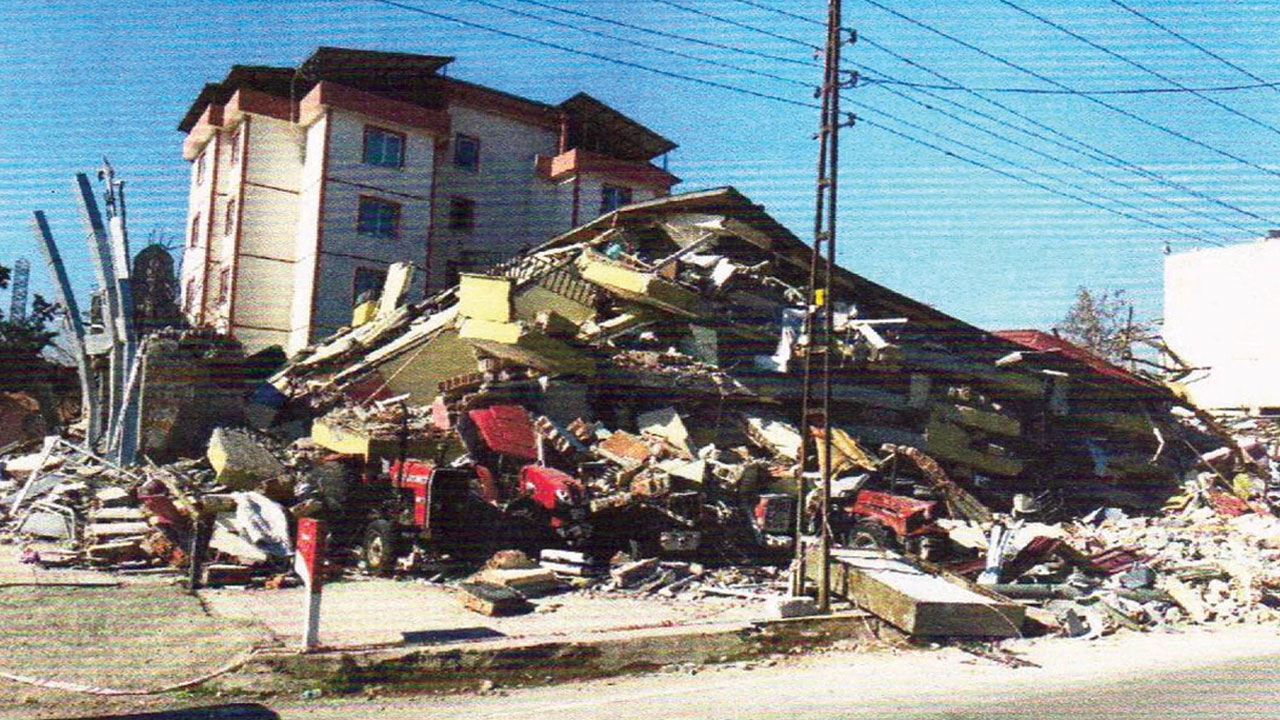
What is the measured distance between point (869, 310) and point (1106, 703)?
54.5 feet

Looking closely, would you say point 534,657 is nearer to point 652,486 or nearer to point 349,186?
point 652,486

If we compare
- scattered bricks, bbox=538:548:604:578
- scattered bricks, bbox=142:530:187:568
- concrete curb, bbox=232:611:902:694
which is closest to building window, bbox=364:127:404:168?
scattered bricks, bbox=142:530:187:568

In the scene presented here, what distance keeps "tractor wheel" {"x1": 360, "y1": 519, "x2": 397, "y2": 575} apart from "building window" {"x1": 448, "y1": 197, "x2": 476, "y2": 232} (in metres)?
25.4

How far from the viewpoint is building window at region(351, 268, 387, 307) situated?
108 feet

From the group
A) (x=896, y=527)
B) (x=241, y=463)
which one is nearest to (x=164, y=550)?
(x=241, y=463)

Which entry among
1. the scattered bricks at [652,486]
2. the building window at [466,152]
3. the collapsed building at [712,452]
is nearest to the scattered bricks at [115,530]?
the collapsed building at [712,452]

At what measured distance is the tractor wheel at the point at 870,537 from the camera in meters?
15.5

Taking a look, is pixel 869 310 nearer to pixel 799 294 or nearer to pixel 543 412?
pixel 799 294

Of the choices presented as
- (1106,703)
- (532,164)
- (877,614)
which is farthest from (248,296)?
(1106,703)

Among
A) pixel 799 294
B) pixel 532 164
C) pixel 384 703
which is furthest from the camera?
pixel 532 164

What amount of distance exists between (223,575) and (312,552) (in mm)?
3788

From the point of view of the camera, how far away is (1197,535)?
19641 millimetres

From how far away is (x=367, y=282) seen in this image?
33156mm

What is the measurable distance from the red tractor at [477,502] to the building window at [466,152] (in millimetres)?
23322
